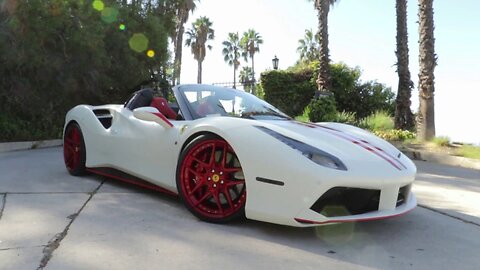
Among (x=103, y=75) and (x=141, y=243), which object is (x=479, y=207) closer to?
(x=141, y=243)

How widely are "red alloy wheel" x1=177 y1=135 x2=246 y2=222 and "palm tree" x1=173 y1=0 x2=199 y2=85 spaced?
868 centimetres

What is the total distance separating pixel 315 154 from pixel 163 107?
1.81m

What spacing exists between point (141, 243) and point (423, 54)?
31.3ft

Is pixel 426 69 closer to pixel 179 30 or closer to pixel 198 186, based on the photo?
pixel 198 186

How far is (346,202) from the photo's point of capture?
9.34 ft

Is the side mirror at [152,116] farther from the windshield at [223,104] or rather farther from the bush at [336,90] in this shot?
the bush at [336,90]

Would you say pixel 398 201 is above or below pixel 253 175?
below

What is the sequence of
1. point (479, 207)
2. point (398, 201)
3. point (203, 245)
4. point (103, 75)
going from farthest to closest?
point (103, 75)
point (479, 207)
point (398, 201)
point (203, 245)

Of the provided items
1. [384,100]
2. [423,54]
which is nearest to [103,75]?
[423,54]

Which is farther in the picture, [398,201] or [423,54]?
[423,54]

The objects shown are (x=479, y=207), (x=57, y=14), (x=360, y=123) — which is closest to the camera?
(x=479, y=207)

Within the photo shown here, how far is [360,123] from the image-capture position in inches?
519

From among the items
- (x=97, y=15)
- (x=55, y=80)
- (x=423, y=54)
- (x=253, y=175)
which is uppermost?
(x=97, y=15)

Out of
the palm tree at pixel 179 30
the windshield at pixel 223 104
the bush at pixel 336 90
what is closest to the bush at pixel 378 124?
the bush at pixel 336 90
